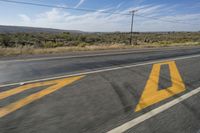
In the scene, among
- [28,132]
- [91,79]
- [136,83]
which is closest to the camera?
[28,132]

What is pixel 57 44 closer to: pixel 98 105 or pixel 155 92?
pixel 155 92

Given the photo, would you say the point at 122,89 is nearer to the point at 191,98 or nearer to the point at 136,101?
the point at 136,101

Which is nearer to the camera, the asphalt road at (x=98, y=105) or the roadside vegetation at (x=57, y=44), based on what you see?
the asphalt road at (x=98, y=105)

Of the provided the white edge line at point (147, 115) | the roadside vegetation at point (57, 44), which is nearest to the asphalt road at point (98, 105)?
the white edge line at point (147, 115)

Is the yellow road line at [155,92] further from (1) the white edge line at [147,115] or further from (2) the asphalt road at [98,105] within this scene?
(1) the white edge line at [147,115]

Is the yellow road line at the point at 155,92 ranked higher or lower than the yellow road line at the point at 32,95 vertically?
lower

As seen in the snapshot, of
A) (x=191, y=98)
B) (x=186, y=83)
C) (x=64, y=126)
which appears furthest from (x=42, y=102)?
(x=186, y=83)

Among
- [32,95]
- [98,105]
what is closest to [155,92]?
[98,105]

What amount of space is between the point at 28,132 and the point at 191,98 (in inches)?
143

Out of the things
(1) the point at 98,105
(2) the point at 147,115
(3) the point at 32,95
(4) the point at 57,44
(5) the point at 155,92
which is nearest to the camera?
(2) the point at 147,115

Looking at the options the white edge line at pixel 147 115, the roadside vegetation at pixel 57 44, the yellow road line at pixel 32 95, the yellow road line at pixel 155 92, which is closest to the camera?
A: the white edge line at pixel 147 115

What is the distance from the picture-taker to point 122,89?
4781 millimetres

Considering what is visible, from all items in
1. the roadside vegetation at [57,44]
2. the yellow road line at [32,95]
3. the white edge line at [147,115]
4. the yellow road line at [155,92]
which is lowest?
the white edge line at [147,115]

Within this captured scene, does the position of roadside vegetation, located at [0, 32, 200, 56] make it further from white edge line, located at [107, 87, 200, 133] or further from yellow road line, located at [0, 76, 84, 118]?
white edge line, located at [107, 87, 200, 133]
